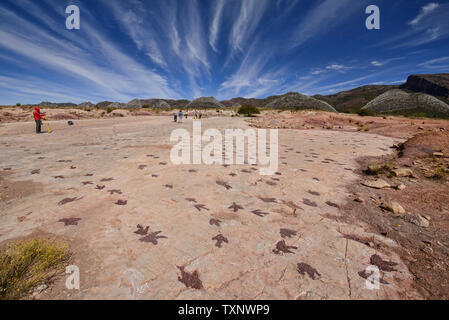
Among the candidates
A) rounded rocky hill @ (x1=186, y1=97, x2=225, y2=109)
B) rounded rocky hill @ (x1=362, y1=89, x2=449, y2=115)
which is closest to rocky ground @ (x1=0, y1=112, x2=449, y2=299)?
rounded rocky hill @ (x1=186, y1=97, x2=225, y2=109)

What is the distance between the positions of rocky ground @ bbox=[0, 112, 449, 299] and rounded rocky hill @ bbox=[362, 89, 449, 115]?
73.2 meters

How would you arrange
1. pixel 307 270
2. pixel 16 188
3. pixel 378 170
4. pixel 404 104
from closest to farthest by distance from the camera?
pixel 307 270 < pixel 16 188 < pixel 378 170 < pixel 404 104

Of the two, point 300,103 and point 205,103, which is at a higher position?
point 205,103

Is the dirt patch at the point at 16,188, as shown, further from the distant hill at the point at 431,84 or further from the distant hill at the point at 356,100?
the distant hill at the point at 431,84

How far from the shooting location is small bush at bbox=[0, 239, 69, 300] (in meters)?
1.63

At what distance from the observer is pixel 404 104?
199 feet

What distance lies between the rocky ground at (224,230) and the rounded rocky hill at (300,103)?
174ft

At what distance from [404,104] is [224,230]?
87.1m

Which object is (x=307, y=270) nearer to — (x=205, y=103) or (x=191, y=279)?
(x=191, y=279)

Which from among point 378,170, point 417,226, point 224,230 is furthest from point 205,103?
point 417,226

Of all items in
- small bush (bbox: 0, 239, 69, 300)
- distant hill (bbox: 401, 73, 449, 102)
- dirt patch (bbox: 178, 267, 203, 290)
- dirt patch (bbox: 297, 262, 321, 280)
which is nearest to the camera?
small bush (bbox: 0, 239, 69, 300)

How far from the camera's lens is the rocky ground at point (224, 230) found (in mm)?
1945

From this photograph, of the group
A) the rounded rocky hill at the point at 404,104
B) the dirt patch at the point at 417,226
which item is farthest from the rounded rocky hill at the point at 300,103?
the dirt patch at the point at 417,226

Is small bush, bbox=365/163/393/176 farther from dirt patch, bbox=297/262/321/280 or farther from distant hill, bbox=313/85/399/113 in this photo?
distant hill, bbox=313/85/399/113
